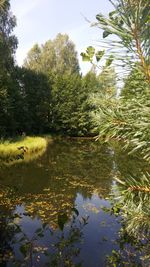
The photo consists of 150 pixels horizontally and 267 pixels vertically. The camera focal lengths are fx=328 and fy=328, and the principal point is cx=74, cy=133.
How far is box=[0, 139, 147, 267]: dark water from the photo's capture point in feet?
18.5

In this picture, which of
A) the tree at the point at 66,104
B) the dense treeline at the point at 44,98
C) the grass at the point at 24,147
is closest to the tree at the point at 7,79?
the dense treeline at the point at 44,98

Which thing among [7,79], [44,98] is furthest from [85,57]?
[44,98]

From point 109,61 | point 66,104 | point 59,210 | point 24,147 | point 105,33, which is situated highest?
point 66,104

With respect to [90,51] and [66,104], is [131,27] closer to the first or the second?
[90,51]

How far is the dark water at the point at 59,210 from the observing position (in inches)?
222

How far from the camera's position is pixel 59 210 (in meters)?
9.48

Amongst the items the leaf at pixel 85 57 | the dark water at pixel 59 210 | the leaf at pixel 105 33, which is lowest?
the dark water at pixel 59 210

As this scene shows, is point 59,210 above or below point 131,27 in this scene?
below

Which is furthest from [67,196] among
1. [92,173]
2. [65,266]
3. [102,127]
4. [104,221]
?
[102,127]

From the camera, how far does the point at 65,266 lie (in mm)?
5652

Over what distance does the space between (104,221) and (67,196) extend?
2.43m

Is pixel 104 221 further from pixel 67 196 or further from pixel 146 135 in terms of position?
pixel 146 135

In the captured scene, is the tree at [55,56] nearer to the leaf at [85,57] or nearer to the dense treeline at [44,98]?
the dense treeline at [44,98]

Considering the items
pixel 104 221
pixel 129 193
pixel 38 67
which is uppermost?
pixel 38 67
